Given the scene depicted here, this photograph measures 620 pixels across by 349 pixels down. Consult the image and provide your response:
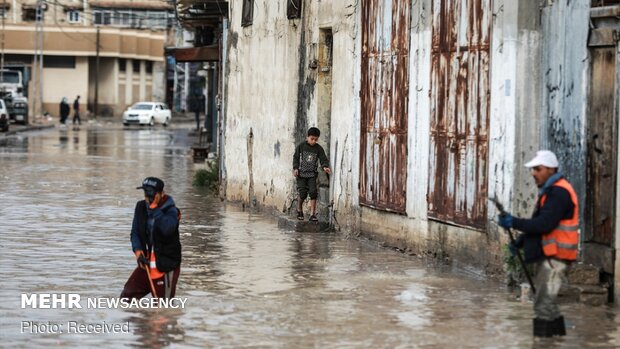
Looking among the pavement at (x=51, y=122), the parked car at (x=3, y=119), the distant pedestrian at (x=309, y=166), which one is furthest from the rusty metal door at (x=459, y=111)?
the parked car at (x=3, y=119)

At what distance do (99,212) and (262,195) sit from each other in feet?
10.00

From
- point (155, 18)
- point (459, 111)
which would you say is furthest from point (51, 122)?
Answer: point (459, 111)

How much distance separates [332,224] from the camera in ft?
69.6

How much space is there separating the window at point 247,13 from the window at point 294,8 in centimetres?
291

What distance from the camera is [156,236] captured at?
40.0 ft

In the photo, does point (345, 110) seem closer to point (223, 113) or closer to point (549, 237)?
point (223, 113)

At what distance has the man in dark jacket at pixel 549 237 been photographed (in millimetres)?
11109

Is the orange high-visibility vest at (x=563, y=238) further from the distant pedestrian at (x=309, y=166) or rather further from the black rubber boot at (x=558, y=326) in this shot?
the distant pedestrian at (x=309, y=166)

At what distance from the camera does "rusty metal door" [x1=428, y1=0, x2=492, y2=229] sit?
1561cm

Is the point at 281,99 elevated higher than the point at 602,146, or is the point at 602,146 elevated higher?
the point at 281,99

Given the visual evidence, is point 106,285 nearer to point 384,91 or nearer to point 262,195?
point 384,91

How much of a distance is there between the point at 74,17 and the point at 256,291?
87511 mm

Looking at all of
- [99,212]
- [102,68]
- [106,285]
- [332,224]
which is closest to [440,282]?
[106,285]

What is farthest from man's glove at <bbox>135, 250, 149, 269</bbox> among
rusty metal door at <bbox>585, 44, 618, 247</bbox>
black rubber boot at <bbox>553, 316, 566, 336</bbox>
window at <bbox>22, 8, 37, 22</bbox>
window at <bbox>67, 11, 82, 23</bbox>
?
window at <bbox>67, 11, 82, 23</bbox>
